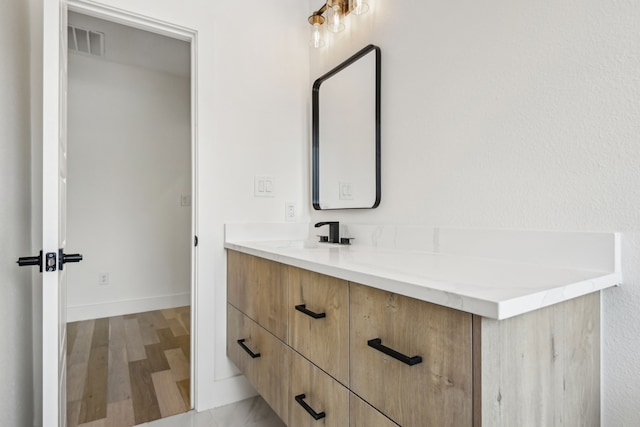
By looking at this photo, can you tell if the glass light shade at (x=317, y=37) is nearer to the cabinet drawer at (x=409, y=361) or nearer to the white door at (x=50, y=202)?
the white door at (x=50, y=202)

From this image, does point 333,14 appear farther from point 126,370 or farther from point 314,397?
point 126,370

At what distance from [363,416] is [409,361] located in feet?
0.92

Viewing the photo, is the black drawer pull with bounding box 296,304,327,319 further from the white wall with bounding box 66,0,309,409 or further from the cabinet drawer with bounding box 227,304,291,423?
the white wall with bounding box 66,0,309,409

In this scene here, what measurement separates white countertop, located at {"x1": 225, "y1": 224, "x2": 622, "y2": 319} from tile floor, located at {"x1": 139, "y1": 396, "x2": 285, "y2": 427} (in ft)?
3.21

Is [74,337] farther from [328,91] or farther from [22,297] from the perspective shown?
[328,91]

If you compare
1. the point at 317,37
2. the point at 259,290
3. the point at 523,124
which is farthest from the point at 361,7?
the point at 259,290

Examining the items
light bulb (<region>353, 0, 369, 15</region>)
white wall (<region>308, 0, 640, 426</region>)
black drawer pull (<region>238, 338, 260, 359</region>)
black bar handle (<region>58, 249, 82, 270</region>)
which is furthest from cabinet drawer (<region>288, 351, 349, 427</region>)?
light bulb (<region>353, 0, 369, 15</region>)

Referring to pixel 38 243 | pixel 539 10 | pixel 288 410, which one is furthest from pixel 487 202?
pixel 38 243

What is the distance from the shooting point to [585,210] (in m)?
0.91

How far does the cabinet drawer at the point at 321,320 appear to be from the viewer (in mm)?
948

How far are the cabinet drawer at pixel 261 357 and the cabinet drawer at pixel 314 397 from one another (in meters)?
0.06

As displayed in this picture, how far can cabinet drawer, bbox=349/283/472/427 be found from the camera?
64 centimetres

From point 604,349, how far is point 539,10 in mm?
957

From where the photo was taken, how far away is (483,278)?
77 cm
